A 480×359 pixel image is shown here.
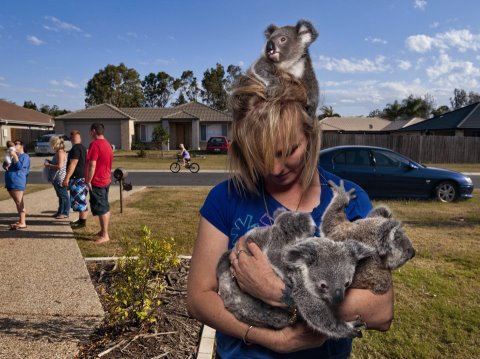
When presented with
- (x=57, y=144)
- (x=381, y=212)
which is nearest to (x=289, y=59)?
(x=381, y=212)


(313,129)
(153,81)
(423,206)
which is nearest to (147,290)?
(313,129)

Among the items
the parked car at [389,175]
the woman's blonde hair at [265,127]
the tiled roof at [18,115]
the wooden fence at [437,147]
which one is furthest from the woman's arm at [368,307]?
the tiled roof at [18,115]

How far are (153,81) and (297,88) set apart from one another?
267ft

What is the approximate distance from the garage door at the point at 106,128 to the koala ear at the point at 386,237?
41.2 metres

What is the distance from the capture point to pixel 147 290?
4441 millimetres

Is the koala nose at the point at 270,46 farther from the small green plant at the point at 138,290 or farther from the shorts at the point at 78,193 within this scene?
the shorts at the point at 78,193

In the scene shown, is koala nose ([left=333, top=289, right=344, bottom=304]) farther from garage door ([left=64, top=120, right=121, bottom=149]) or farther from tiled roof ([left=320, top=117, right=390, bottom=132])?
tiled roof ([left=320, top=117, right=390, bottom=132])

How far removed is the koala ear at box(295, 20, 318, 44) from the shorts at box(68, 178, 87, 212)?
6.79m

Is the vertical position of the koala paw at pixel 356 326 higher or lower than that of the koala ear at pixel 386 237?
lower

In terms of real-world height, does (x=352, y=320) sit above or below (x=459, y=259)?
above

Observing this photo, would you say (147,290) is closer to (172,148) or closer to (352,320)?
(352,320)

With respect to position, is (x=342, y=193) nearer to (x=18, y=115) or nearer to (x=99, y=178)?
(x=99, y=178)

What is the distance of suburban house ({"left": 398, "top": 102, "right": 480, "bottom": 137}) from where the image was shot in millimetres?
32781

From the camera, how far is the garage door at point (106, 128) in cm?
3966
